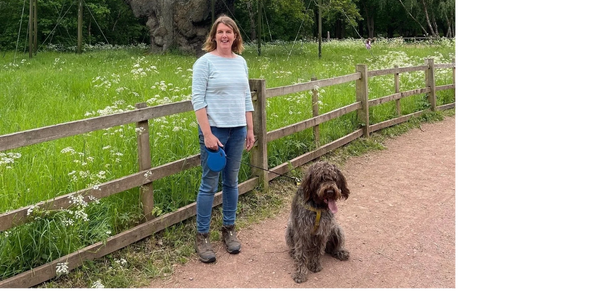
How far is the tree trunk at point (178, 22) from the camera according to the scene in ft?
72.9

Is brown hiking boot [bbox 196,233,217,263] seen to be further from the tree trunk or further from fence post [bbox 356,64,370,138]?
the tree trunk

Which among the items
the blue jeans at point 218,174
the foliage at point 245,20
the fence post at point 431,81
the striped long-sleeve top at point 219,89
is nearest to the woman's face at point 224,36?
the striped long-sleeve top at point 219,89

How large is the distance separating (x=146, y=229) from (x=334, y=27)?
5715 centimetres

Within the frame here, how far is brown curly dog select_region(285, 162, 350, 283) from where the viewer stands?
13.9 feet

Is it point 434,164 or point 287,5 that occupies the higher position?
point 287,5

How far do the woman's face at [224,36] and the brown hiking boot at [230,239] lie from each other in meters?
1.82

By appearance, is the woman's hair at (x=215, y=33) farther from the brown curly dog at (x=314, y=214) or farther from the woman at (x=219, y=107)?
the brown curly dog at (x=314, y=214)

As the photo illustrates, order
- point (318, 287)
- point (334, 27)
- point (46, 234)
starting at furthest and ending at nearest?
point (334, 27) < point (318, 287) < point (46, 234)

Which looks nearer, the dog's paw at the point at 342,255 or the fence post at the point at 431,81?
the dog's paw at the point at 342,255

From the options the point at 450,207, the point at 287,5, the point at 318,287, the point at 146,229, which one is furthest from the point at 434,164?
the point at 287,5

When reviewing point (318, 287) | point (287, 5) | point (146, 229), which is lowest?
point (318, 287)

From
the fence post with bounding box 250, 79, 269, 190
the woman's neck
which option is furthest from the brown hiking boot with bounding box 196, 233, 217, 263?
the woman's neck
